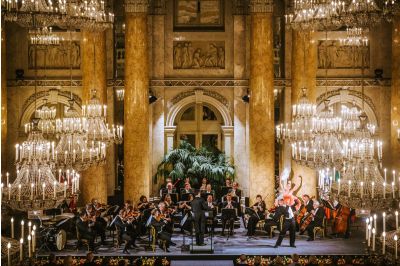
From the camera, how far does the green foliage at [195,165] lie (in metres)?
18.7

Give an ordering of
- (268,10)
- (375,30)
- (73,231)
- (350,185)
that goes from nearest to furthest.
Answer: (350,185), (73,231), (268,10), (375,30)

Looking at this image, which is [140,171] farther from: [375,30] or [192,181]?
[375,30]

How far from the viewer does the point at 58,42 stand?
810 inches

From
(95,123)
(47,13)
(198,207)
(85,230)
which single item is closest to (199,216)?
(198,207)

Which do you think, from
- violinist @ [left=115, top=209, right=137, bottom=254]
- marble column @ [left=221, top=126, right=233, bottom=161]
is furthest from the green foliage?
violinist @ [left=115, top=209, right=137, bottom=254]

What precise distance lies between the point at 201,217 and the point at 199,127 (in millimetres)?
7351

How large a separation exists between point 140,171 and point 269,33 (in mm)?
6574

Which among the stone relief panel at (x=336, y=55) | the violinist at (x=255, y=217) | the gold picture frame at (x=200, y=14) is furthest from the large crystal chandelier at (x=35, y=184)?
the stone relief panel at (x=336, y=55)

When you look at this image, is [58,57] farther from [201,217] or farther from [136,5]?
[201,217]

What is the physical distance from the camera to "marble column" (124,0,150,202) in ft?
60.5

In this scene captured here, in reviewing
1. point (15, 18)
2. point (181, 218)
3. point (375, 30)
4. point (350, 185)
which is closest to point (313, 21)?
point (350, 185)

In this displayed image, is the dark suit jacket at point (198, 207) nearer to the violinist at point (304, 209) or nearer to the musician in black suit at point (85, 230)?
the musician in black suit at point (85, 230)

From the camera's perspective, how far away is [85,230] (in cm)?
1436

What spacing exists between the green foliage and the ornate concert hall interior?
6 cm
